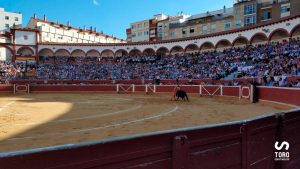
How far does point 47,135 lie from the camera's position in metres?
7.77

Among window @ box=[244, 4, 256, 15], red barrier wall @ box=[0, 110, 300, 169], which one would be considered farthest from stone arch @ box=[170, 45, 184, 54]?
red barrier wall @ box=[0, 110, 300, 169]

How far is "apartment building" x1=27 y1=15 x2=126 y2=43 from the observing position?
54506 mm

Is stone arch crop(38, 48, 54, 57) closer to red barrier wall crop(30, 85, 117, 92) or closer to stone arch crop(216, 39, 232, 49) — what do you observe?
red barrier wall crop(30, 85, 117, 92)

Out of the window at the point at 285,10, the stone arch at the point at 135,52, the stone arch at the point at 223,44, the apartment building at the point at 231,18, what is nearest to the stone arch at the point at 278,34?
the stone arch at the point at 223,44

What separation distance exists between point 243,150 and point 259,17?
48.1m

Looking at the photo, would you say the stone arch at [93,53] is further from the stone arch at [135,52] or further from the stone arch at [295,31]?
the stone arch at [295,31]

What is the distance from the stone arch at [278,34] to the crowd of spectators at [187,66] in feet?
4.89

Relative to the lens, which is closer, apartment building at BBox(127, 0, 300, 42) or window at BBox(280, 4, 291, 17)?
window at BBox(280, 4, 291, 17)

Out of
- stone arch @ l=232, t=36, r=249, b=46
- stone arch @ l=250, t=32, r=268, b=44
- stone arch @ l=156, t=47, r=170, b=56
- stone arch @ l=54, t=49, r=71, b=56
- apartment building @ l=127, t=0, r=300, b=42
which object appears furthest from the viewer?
stone arch @ l=54, t=49, r=71, b=56

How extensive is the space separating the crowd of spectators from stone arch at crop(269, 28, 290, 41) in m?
1.49

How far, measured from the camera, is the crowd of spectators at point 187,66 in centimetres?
2166

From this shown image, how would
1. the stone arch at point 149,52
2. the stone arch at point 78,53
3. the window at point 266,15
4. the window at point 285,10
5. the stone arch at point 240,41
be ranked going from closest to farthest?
1. the stone arch at point 240,41
2. the window at point 285,10
3. the window at point 266,15
4. the stone arch at point 149,52
5. the stone arch at point 78,53

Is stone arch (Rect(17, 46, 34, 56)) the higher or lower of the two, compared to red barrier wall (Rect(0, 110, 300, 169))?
higher

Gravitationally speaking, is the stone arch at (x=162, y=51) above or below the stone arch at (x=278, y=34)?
below
